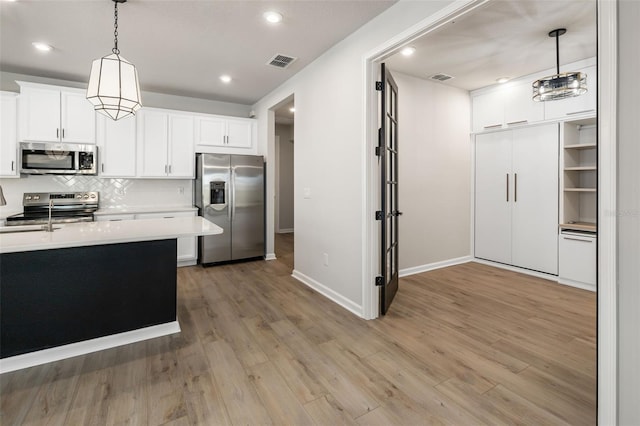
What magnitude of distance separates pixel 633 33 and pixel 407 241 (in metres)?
3.25

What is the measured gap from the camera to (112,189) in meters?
4.63

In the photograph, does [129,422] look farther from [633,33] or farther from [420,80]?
[420,80]

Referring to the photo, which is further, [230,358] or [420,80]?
[420,80]

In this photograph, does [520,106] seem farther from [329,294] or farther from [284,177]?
[284,177]

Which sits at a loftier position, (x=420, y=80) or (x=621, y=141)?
(x=420, y=80)

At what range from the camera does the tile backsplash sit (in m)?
4.03

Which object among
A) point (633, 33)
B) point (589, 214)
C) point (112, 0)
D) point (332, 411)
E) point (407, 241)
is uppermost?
point (112, 0)

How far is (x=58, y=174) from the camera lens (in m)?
4.08

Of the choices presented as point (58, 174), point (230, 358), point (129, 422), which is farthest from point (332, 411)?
point (58, 174)

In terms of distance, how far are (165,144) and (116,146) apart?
62cm

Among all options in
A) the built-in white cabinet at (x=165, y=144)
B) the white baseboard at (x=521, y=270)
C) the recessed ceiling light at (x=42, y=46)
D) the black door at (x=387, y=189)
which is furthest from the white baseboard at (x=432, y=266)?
the recessed ceiling light at (x=42, y=46)

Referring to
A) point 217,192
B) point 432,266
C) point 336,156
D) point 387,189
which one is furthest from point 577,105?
point 217,192

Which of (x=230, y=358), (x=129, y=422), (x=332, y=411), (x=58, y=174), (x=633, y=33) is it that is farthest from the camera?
(x=58, y=174)

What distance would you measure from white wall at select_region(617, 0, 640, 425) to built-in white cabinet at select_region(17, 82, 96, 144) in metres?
5.21
